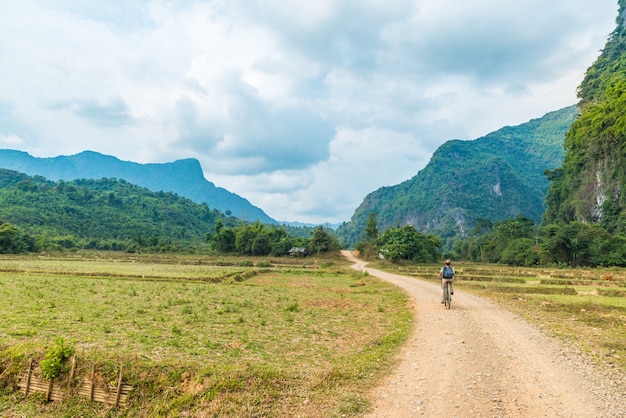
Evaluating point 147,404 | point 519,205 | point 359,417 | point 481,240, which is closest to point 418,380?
point 359,417

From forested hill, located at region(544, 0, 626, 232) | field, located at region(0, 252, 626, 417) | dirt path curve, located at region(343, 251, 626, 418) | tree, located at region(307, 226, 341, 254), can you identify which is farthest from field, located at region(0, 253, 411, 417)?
forested hill, located at region(544, 0, 626, 232)

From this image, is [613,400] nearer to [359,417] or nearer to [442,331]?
[359,417]

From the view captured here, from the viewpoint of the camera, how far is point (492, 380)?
7.82m

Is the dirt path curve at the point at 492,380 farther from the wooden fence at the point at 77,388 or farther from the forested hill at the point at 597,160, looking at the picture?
the forested hill at the point at 597,160

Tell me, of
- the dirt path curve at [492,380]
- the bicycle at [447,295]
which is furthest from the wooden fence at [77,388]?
the bicycle at [447,295]

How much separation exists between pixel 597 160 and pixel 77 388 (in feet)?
297

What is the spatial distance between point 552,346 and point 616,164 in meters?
73.9

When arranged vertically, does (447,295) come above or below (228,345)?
above

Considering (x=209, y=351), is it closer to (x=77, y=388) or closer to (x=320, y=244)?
(x=77, y=388)

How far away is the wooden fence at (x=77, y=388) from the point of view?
811 centimetres

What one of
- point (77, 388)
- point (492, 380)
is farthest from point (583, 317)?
point (77, 388)

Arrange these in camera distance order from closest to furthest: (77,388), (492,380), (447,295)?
(492,380) → (77,388) → (447,295)

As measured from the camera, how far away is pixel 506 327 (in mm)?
12789

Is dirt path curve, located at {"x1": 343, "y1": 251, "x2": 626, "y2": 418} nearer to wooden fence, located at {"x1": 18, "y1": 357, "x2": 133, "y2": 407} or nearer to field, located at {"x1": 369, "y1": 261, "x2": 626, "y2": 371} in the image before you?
field, located at {"x1": 369, "y1": 261, "x2": 626, "y2": 371}
